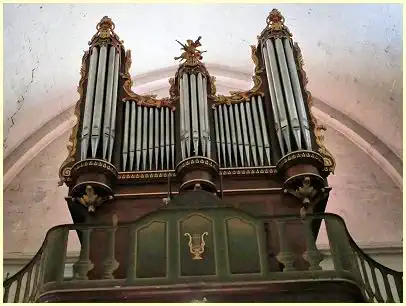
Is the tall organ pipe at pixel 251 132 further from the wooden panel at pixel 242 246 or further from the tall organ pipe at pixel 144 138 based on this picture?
the wooden panel at pixel 242 246

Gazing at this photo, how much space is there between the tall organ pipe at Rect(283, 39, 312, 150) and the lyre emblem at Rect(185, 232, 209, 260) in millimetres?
2059

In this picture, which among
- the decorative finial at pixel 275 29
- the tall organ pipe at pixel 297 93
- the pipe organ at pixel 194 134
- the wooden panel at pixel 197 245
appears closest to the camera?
the wooden panel at pixel 197 245

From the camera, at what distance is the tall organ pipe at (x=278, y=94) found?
8.92 metres

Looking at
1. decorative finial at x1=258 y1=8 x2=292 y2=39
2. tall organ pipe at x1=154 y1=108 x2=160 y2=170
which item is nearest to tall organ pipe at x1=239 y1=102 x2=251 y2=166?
tall organ pipe at x1=154 y1=108 x2=160 y2=170

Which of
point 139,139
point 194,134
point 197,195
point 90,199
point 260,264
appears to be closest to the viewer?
point 260,264

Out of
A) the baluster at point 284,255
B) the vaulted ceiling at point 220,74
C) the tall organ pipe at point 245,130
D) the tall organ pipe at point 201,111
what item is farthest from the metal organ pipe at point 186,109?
the vaulted ceiling at point 220,74

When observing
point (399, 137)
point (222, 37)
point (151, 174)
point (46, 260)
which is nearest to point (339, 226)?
point (151, 174)

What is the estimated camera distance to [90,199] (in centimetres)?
843

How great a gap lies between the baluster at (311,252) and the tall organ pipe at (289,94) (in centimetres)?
140

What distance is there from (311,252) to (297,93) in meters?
2.88

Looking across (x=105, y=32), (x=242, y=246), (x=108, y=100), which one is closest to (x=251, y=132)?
(x=108, y=100)

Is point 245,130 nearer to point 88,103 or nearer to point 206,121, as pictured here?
point 206,121

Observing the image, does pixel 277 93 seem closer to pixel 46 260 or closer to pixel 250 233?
pixel 250 233

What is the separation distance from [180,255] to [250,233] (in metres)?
0.75
